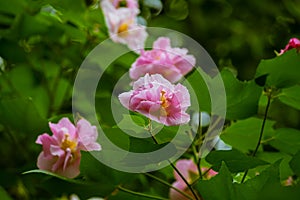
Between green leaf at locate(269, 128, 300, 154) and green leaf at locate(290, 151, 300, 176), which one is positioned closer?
green leaf at locate(290, 151, 300, 176)

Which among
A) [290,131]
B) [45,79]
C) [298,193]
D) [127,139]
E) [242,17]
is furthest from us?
[242,17]

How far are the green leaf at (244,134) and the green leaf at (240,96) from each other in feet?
0.20

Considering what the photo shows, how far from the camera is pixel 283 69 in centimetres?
61

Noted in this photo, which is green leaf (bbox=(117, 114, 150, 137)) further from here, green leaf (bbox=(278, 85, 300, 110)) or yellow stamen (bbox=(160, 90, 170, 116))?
green leaf (bbox=(278, 85, 300, 110))

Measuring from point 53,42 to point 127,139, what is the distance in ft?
1.51

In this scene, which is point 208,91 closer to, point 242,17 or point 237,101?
point 237,101

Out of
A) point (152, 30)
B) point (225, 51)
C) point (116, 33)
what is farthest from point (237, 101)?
point (225, 51)

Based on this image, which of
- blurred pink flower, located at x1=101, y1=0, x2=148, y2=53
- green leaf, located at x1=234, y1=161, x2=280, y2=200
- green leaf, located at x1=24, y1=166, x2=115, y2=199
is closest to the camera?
green leaf, located at x1=234, y1=161, x2=280, y2=200

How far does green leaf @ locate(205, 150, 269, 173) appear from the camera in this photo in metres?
0.56

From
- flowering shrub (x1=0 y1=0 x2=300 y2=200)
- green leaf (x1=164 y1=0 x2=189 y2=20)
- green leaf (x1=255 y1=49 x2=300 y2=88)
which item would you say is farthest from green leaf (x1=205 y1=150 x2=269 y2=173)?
green leaf (x1=164 y1=0 x2=189 y2=20)

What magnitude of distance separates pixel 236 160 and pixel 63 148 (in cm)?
20

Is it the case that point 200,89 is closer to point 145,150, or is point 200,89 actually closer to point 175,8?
point 145,150

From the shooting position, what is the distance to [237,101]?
2.06 ft

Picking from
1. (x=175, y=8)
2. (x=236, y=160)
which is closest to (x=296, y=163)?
(x=236, y=160)
